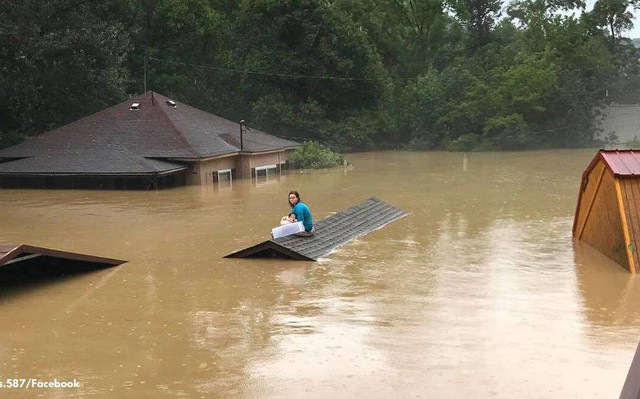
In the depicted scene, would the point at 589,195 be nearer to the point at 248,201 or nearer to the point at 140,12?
the point at 248,201

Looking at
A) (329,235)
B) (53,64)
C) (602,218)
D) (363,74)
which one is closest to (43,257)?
(329,235)

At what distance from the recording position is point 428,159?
182 ft

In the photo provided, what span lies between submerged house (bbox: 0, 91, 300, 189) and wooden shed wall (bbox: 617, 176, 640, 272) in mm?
21626

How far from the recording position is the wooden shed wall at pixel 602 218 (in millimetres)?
17781

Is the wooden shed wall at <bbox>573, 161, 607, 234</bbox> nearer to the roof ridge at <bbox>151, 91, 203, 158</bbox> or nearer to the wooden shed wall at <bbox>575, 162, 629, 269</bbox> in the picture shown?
the wooden shed wall at <bbox>575, 162, 629, 269</bbox>

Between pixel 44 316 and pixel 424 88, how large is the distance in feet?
189

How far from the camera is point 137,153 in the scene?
37.0 meters

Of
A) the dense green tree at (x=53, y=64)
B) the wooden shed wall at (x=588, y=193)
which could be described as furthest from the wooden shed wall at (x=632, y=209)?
the dense green tree at (x=53, y=64)

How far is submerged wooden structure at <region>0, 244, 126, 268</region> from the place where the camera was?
44.5 ft

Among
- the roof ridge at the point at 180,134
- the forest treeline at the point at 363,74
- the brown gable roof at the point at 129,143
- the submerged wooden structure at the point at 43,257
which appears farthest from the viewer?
the forest treeline at the point at 363,74

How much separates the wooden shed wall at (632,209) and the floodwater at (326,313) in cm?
50

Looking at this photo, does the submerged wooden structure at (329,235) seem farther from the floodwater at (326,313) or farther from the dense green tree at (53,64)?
the dense green tree at (53,64)

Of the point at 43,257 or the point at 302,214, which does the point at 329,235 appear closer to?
the point at 302,214

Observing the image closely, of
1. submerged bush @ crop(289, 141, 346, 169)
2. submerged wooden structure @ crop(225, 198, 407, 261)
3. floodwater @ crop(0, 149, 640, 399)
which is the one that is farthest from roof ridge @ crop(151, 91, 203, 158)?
submerged wooden structure @ crop(225, 198, 407, 261)
